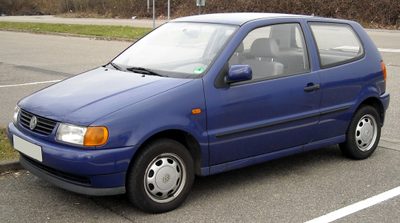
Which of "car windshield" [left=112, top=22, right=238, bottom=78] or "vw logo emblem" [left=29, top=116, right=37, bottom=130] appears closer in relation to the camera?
"vw logo emblem" [left=29, top=116, right=37, bottom=130]

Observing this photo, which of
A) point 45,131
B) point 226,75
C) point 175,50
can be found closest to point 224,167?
point 226,75

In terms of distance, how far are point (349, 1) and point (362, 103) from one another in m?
22.8

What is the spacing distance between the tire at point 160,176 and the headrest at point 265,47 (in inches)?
52.7

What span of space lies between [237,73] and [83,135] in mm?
1407

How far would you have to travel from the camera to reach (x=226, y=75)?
168 inches

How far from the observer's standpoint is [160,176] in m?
3.93

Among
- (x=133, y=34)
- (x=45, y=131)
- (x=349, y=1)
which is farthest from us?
(x=349, y=1)

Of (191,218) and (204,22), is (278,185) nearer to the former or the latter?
(191,218)

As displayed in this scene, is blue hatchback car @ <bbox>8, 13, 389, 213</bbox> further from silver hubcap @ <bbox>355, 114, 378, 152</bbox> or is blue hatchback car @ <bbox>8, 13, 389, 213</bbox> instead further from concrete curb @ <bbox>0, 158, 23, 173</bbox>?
concrete curb @ <bbox>0, 158, 23, 173</bbox>

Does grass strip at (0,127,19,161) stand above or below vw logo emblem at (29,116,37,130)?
below

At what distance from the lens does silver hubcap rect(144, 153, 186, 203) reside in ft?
12.8

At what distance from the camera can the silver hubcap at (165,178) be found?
391 cm

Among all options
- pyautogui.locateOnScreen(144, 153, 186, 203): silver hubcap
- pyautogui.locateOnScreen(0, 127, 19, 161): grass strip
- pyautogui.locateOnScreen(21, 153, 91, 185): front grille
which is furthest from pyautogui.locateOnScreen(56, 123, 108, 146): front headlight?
pyautogui.locateOnScreen(0, 127, 19, 161): grass strip

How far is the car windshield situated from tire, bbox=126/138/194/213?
2.40 feet
